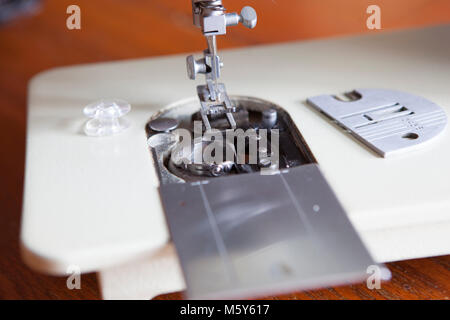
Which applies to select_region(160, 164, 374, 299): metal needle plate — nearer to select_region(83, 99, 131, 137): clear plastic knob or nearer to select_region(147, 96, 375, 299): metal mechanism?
select_region(147, 96, 375, 299): metal mechanism

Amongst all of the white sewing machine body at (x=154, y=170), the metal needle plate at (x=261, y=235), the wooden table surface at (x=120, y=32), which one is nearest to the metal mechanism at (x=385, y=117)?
the white sewing machine body at (x=154, y=170)

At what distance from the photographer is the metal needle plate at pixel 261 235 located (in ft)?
2.36

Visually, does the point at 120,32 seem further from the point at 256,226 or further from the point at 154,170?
the point at 256,226

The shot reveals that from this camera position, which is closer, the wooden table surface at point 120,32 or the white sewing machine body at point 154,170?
the white sewing machine body at point 154,170

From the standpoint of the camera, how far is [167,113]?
1153 millimetres

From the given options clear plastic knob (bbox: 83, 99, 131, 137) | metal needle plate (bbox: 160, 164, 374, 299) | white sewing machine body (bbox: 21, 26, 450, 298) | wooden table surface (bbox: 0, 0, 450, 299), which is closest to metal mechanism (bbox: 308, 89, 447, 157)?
white sewing machine body (bbox: 21, 26, 450, 298)

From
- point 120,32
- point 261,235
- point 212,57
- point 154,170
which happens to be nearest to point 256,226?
point 261,235

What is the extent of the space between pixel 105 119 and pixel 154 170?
189mm

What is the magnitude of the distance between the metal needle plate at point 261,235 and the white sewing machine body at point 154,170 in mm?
36

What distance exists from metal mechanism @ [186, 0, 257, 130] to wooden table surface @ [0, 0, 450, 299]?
486 millimetres

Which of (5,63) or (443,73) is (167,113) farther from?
(5,63)

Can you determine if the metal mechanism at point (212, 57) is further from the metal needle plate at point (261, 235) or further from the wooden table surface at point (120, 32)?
the wooden table surface at point (120, 32)
